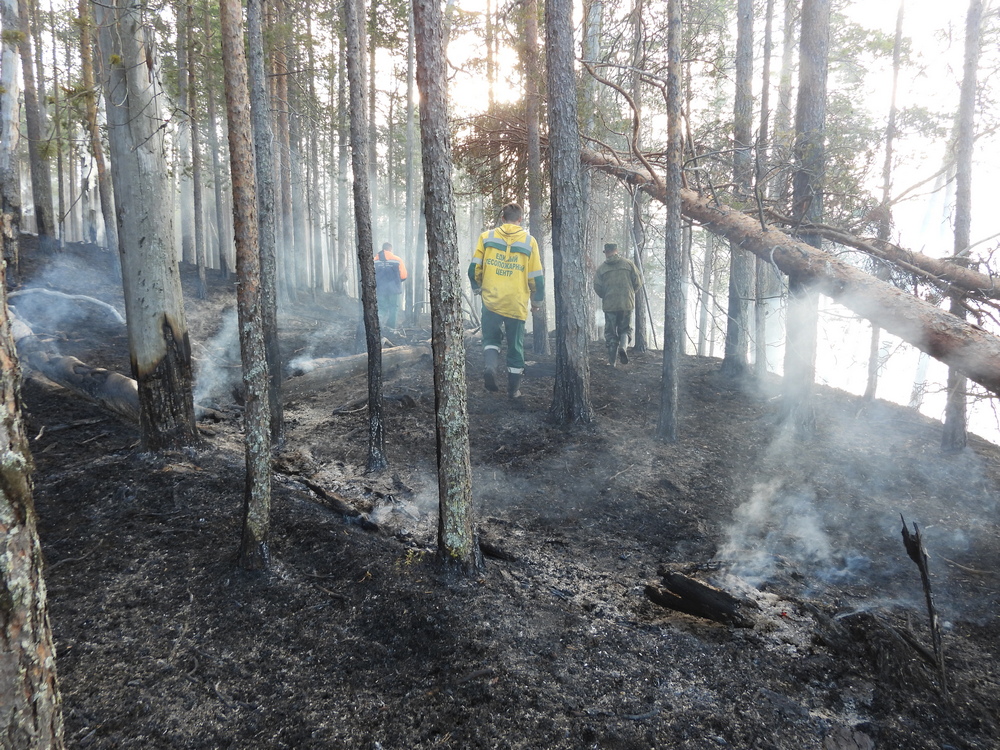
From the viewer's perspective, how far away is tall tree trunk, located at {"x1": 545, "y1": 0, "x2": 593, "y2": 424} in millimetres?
6195

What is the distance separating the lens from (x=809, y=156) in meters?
6.35

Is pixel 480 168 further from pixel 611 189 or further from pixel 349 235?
pixel 349 235

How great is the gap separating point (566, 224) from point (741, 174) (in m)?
2.87

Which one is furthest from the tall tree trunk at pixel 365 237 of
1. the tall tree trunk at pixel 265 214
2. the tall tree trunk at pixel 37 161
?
the tall tree trunk at pixel 37 161

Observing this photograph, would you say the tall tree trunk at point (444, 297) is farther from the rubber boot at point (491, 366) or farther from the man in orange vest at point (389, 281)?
the man in orange vest at point (389, 281)

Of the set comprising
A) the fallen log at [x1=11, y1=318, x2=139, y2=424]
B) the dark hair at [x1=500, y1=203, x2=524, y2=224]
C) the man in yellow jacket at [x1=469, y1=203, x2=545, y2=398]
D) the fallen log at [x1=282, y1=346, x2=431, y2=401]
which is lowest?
the fallen log at [x1=282, y1=346, x2=431, y2=401]

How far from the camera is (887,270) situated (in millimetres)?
5863

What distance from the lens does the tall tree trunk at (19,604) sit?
50.4 inches

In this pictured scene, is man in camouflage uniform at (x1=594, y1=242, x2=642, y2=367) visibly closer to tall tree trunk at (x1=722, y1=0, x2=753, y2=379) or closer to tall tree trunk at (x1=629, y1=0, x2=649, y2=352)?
tall tree trunk at (x1=629, y1=0, x2=649, y2=352)

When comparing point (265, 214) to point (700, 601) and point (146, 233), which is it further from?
point (700, 601)

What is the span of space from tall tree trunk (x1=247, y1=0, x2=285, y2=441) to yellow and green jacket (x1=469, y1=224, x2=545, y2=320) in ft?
8.16

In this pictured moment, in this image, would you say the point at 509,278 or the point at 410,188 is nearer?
the point at 509,278

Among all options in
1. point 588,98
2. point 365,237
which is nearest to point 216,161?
point 588,98

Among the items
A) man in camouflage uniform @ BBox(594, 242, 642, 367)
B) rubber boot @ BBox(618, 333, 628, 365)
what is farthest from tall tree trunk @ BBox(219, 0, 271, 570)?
rubber boot @ BBox(618, 333, 628, 365)
